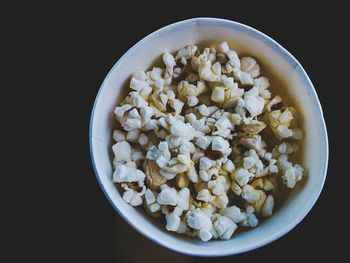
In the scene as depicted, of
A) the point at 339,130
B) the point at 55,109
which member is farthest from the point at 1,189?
the point at 339,130

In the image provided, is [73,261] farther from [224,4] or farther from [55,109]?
[224,4]

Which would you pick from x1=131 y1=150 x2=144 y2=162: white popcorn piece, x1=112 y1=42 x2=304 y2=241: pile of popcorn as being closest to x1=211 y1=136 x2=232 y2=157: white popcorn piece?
x1=112 y1=42 x2=304 y2=241: pile of popcorn

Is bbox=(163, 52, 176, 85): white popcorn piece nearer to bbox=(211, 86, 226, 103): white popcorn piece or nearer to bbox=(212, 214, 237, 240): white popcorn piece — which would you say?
bbox=(211, 86, 226, 103): white popcorn piece

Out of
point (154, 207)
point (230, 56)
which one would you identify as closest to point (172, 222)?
point (154, 207)

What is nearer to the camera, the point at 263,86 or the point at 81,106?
the point at 263,86

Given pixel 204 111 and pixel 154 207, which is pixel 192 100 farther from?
pixel 154 207
